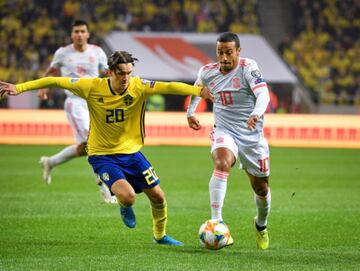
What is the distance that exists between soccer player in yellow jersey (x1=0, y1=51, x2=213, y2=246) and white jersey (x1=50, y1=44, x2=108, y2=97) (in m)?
4.81

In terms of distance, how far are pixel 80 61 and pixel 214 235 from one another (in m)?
6.19

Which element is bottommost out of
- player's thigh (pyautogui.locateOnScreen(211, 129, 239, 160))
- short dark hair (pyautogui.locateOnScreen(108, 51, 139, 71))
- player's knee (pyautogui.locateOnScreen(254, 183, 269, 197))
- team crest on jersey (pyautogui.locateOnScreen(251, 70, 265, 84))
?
player's knee (pyautogui.locateOnScreen(254, 183, 269, 197))

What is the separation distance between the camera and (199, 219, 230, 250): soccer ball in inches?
312

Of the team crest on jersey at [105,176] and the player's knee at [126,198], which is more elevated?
the team crest on jersey at [105,176]

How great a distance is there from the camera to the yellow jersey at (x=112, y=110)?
855cm

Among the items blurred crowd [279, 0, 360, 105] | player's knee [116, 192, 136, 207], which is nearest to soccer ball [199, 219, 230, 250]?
player's knee [116, 192, 136, 207]

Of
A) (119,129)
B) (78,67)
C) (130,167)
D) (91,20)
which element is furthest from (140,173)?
(91,20)

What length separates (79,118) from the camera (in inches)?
532

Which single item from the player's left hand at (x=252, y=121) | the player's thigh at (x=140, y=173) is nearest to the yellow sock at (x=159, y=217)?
the player's thigh at (x=140, y=173)

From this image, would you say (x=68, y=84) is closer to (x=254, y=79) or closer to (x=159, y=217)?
(x=159, y=217)

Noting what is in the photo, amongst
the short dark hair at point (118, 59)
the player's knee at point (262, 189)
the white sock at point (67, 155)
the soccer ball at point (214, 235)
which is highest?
the short dark hair at point (118, 59)

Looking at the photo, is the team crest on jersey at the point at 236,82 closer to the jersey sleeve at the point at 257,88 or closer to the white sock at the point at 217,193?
the jersey sleeve at the point at 257,88

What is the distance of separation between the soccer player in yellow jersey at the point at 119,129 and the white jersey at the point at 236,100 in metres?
0.69

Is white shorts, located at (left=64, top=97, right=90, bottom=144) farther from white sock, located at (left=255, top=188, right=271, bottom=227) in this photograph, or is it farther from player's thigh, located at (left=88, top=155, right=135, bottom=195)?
white sock, located at (left=255, top=188, right=271, bottom=227)
